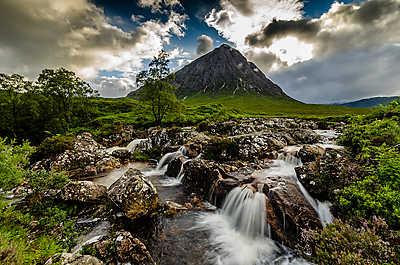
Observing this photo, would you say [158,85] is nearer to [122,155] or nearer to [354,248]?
[122,155]

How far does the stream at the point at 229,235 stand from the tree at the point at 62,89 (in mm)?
32307

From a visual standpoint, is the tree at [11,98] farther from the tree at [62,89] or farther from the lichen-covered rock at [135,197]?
the lichen-covered rock at [135,197]

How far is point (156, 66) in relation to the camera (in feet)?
123

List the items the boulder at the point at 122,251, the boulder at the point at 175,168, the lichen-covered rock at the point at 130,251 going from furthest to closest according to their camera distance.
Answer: the boulder at the point at 175,168 → the lichen-covered rock at the point at 130,251 → the boulder at the point at 122,251

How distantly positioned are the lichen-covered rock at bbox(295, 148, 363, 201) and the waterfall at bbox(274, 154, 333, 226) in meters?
0.26

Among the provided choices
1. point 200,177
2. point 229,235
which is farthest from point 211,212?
point 200,177

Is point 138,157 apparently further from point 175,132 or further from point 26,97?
point 26,97

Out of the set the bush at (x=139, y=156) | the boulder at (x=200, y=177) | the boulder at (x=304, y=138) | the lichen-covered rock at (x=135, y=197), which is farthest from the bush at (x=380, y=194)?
the bush at (x=139, y=156)

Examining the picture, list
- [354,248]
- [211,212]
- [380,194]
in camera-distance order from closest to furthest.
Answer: [354,248] → [380,194] → [211,212]

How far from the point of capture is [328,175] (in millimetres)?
9805

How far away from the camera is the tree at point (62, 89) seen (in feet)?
107

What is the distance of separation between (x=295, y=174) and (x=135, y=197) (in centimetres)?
921

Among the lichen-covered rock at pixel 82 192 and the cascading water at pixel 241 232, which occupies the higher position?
the lichen-covered rock at pixel 82 192

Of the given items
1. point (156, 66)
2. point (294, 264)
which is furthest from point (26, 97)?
point (294, 264)
